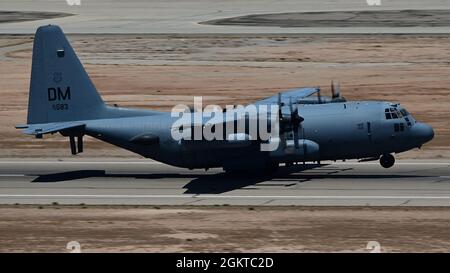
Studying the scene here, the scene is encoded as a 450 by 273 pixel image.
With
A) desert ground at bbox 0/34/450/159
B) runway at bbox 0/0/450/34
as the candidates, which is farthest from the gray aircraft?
runway at bbox 0/0/450/34

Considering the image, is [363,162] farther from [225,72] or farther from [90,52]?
[90,52]

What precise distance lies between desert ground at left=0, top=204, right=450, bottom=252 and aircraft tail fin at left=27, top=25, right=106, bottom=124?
24.8 feet

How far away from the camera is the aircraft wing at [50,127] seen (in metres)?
55.2

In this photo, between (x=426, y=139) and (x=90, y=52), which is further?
(x=90, y=52)

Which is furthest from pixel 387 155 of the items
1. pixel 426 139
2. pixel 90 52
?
pixel 90 52

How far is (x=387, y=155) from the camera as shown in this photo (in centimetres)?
5722

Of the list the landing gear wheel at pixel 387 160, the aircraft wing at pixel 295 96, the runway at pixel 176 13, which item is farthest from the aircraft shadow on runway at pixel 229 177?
the runway at pixel 176 13

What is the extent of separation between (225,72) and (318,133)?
4294 cm

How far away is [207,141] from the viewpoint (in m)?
54.8

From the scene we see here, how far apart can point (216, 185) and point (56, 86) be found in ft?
31.6

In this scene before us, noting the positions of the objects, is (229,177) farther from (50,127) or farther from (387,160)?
(50,127)

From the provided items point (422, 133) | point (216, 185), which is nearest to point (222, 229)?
point (216, 185)

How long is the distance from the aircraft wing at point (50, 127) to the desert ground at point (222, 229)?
5652 mm
